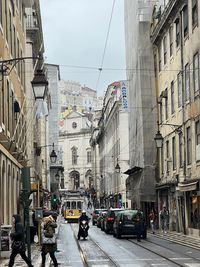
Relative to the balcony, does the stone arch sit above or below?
below

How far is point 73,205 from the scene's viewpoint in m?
A: 72.8

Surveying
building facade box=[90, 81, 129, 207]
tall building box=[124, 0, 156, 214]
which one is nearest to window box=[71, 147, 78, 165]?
building facade box=[90, 81, 129, 207]

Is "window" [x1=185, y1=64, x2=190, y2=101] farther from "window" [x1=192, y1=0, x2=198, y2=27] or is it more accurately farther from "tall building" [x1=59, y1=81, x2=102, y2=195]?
"tall building" [x1=59, y1=81, x2=102, y2=195]

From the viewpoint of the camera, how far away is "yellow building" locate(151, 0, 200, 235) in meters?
37.1

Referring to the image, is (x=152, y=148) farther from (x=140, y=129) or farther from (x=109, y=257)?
(x=109, y=257)

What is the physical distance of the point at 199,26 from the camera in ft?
118

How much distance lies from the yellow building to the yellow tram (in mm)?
24811

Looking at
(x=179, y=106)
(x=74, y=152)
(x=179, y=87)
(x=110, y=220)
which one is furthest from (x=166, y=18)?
(x=74, y=152)

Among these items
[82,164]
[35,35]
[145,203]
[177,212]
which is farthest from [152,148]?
[82,164]

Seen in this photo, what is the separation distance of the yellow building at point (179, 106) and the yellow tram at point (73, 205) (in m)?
24.8

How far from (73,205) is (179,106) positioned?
109ft

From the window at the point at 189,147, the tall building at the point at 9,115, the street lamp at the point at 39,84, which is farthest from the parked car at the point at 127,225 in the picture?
the street lamp at the point at 39,84

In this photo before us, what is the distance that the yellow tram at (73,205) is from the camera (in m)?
72.9

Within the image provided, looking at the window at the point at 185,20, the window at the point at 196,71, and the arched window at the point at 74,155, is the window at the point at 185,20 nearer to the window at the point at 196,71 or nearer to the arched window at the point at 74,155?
the window at the point at 196,71
